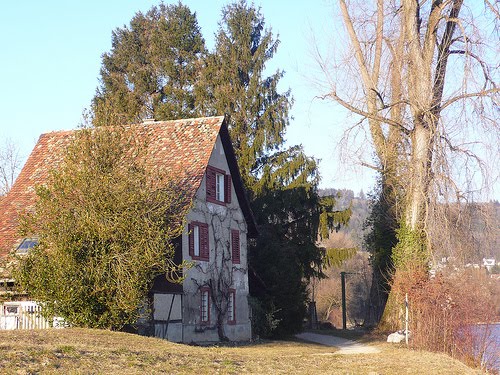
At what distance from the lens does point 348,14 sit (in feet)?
119

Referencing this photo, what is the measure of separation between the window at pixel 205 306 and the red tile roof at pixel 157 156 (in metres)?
A: 4.51

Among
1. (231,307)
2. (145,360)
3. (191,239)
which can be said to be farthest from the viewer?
(231,307)

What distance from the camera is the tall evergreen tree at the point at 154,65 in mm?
54156

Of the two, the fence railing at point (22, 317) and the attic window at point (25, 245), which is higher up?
the attic window at point (25, 245)

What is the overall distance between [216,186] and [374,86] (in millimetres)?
7484

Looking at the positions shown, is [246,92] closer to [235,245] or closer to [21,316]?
[235,245]

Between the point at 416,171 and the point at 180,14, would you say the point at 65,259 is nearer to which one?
the point at 416,171

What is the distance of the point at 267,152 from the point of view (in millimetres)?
46469

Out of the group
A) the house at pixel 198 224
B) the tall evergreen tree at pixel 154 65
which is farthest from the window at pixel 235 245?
the tall evergreen tree at pixel 154 65

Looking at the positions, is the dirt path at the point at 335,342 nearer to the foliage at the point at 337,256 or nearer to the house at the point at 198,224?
the house at the point at 198,224

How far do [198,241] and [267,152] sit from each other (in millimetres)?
14560

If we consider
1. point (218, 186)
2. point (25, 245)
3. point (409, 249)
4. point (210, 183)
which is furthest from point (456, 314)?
point (25, 245)

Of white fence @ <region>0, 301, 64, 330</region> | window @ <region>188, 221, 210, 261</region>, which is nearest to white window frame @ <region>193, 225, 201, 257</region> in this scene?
window @ <region>188, 221, 210, 261</region>

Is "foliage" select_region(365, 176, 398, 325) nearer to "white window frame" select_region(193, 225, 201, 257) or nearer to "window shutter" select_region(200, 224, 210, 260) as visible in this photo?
"window shutter" select_region(200, 224, 210, 260)
